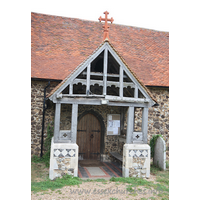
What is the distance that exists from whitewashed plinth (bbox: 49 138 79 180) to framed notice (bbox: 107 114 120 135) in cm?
340

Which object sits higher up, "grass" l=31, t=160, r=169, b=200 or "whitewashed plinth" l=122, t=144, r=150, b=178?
"whitewashed plinth" l=122, t=144, r=150, b=178

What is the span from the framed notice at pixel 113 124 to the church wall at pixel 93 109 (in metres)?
0.18

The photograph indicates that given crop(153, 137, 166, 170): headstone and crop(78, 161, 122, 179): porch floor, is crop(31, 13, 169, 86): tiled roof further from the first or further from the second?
crop(78, 161, 122, 179): porch floor

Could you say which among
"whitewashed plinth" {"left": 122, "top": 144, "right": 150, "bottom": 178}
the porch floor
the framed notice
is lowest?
the porch floor

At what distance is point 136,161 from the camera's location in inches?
280

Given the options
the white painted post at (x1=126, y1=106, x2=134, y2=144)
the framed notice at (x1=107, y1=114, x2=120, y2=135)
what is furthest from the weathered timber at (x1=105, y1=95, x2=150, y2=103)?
the framed notice at (x1=107, y1=114, x2=120, y2=135)

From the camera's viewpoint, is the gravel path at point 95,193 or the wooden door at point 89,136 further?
the wooden door at point 89,136

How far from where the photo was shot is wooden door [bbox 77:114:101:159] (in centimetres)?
957

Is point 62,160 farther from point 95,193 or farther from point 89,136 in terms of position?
point 89,136

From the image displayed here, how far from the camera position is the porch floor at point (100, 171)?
23.6 ft

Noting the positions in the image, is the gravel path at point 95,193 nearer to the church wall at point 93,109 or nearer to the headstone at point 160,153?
the headstone at point 160,153

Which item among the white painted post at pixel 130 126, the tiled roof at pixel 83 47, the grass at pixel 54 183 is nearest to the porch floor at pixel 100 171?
the grass at pixel 54 183

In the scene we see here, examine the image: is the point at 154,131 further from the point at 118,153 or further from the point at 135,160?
the point at 135,160

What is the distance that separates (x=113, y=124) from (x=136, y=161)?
Result: 2.93m
